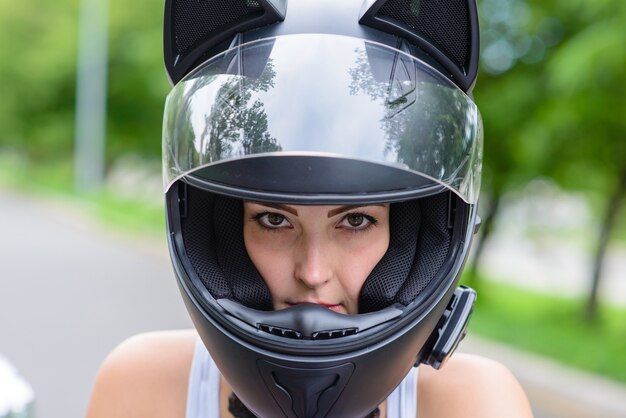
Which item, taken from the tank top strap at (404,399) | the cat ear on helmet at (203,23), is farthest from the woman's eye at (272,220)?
the tank top strap at (404,399)

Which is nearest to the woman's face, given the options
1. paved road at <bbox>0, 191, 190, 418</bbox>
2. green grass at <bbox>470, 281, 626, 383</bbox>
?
paved road at <bbox>0, 191, 190, 418</bbox>

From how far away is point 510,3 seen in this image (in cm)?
573

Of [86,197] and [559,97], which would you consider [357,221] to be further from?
[86,197]

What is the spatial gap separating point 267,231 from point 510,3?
4.79 meters

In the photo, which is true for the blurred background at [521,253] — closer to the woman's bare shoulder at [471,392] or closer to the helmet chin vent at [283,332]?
the woman's bare shoulder at [471,392]

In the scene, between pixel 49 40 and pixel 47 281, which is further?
pixel 49 40

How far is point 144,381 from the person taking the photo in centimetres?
172

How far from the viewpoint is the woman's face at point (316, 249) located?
141 centimetres

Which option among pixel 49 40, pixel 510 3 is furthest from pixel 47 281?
pixel 49 40

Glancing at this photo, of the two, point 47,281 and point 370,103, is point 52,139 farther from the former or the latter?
point 370,103

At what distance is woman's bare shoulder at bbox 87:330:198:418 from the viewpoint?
169 cm

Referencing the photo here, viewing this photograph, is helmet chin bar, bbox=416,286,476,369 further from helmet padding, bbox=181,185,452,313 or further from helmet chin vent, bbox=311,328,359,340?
helmet chin vent, bbox=311,328,359,340

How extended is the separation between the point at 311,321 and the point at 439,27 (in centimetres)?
63

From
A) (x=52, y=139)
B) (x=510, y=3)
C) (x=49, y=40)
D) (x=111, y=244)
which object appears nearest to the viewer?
(x=510, y=3)
